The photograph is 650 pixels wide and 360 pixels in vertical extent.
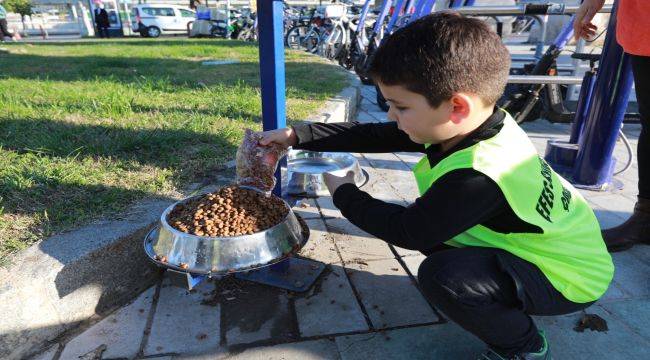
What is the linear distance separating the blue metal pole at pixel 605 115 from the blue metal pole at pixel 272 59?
6.52ft

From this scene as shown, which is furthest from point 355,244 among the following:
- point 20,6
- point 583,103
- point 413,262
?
point 20,6

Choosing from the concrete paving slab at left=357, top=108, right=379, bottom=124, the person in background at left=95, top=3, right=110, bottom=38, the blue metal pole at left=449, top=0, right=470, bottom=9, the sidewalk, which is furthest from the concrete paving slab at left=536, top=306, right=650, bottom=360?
the person in background at left=95, top=3, right=110, bottom=38

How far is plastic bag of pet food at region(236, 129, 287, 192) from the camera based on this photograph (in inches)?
64.7

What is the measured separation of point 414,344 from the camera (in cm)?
152

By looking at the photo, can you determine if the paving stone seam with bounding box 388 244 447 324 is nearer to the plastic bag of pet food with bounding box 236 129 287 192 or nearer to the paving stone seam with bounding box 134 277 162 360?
the plastic bag of pet food with bounding box 236 129 287 192

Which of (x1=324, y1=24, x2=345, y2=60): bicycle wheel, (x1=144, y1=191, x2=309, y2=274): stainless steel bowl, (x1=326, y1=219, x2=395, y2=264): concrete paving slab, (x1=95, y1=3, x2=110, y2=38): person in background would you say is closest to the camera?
(x1=144, y1=191, x2=309, y2=274): stainless steel bowl

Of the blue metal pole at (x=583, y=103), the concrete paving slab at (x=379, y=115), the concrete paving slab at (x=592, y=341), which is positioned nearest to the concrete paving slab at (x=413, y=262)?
the concrete paving slab at (x=592, y=341)

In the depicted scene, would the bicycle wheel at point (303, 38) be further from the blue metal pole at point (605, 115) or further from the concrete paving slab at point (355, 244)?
the concrete paving slab at point (355, 244)

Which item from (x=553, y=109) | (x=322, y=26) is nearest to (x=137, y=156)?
(x=553, y=109)

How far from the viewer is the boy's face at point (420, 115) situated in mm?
1244

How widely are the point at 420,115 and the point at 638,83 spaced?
1.31 meters

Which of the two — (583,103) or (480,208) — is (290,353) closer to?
(480,208)

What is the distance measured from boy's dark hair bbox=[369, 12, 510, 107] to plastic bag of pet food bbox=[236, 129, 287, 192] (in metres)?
0.57

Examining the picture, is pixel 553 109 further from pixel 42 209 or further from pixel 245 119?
pixel 42 209
